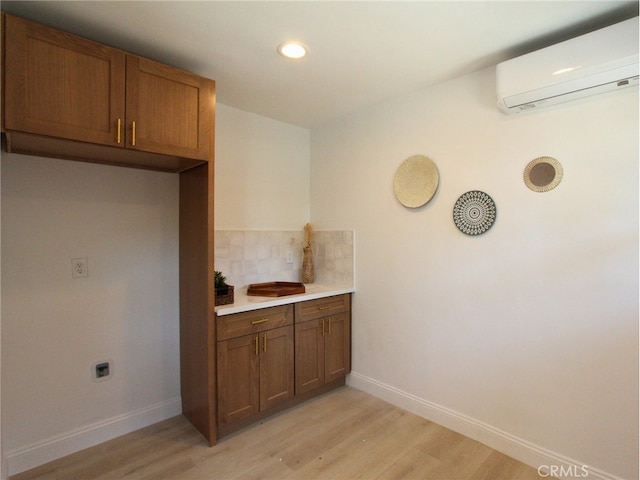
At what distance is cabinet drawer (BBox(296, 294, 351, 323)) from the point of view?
247 cm

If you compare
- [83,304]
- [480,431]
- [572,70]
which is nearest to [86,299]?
[83,304]

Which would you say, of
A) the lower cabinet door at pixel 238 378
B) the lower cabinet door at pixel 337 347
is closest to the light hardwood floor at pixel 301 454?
the lower cabinet door at pixel 238 378

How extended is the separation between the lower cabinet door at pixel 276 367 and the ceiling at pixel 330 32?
1700mm

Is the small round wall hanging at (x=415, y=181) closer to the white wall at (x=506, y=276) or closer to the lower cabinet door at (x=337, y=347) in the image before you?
the white wall at (x=506, y=276)

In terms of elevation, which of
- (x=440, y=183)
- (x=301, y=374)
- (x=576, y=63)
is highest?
(x=576, y=63)

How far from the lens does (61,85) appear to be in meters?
1.51

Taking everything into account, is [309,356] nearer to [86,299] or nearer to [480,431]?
[480,431]

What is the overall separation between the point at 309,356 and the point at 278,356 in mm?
286

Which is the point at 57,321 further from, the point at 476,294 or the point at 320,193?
the point at 476,294

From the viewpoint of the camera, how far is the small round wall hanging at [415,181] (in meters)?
2.31

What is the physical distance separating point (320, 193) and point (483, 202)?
1.43 metres

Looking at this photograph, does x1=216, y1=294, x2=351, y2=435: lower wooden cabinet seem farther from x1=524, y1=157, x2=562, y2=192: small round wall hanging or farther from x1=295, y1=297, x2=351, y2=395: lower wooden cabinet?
x1=524, y1=157, x2=562, y2=192: small round wall hanging

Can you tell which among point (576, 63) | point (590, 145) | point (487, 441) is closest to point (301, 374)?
point (487, 441)

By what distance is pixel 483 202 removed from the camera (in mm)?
2066
